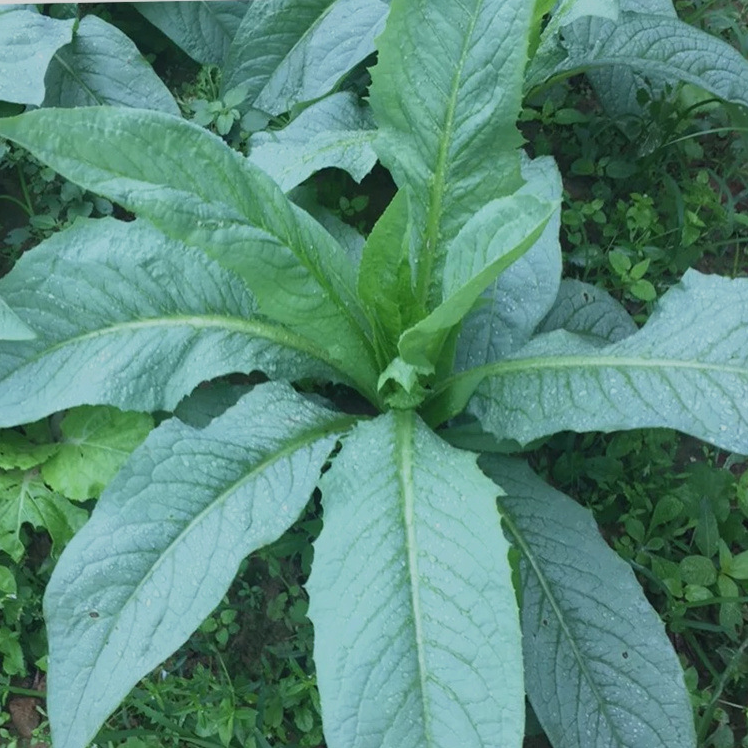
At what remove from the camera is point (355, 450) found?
139cm

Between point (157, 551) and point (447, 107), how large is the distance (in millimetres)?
892

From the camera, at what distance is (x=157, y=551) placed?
4.30 feet

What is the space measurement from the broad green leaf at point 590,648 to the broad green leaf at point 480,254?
44 cm

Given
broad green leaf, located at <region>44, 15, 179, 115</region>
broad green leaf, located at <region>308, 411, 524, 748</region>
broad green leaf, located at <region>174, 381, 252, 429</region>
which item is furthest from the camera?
broad green leaf, located at <region>44, 15, 179, 115</region>

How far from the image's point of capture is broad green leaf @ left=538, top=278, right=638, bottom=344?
1741mm

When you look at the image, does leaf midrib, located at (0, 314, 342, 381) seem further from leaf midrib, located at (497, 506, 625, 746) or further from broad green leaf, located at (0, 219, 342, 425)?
leaf midrib, located at (497, 506, 625, 746)

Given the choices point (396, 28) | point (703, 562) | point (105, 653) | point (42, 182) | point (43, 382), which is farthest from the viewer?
point (42, 182)

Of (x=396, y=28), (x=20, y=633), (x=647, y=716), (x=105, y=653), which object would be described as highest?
(x=396, y=28)

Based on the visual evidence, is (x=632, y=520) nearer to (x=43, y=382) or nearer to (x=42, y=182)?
(x=43, y=382)

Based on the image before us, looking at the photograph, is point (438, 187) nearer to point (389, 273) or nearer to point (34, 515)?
point (389, 273)

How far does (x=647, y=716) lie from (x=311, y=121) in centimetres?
139

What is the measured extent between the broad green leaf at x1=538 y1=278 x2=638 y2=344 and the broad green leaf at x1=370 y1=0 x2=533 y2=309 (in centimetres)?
35

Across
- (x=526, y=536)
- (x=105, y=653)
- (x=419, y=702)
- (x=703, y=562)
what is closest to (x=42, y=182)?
(x=105, y=653)

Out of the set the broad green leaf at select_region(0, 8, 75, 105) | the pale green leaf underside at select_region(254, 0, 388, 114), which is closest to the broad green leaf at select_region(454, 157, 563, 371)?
the pale green leaf underside at select_region(254, 0, 388, 114)
